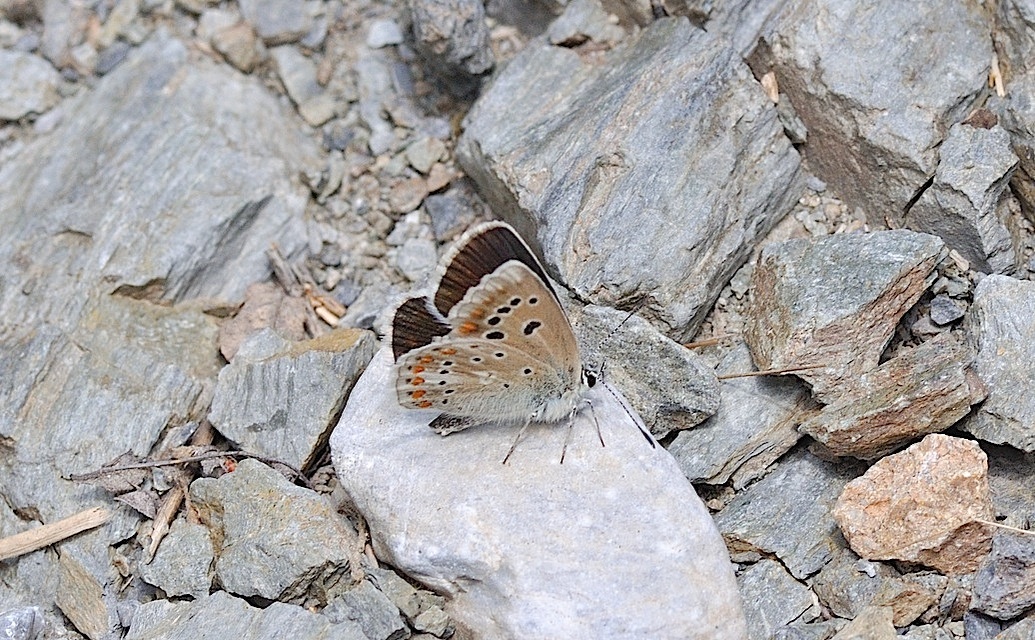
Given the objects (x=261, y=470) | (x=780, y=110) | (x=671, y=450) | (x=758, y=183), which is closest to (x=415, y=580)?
(x=261, y=470)

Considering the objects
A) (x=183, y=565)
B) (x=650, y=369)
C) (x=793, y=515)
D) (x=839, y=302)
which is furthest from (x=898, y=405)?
(x=183, y=565)

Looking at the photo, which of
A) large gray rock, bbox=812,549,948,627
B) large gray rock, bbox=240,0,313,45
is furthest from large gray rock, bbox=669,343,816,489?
large gray rock, bbox=240,0,313,45

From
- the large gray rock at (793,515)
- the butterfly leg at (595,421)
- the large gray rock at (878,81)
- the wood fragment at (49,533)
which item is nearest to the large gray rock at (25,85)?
the wood fragment at (49,533)

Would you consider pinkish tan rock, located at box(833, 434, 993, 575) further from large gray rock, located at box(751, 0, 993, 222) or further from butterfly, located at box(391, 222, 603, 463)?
large gray rock, located at box(751, 0, 993, 222)

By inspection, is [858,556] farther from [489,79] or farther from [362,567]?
[489,79]

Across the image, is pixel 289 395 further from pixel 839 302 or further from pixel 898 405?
pixel 898 405

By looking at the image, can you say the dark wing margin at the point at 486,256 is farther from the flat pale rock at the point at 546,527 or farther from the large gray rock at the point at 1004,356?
the large gray rock at the point at 1004,356
